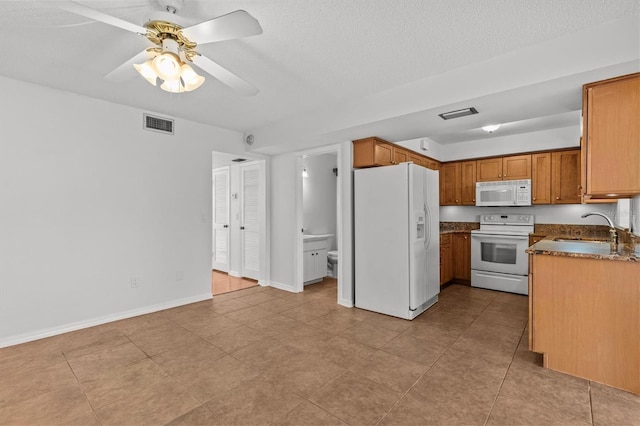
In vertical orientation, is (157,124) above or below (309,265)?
above

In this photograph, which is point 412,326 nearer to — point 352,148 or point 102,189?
point 352,148

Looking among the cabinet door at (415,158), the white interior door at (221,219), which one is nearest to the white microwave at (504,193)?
the cabinet door at (415,158)

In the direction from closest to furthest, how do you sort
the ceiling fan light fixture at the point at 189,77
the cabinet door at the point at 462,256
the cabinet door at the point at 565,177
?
the ceiling fan light fixture at the point at 189,77 < the cabinet door at the point at 565,177 < the cabinet door at the point at 462,256

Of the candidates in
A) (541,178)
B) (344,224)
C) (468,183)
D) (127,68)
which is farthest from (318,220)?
(127,68)

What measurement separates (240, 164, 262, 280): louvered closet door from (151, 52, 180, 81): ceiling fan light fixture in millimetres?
3476

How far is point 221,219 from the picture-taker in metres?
6.47

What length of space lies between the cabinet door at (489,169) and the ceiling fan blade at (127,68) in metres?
5.37

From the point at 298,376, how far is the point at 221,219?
15.4 ft

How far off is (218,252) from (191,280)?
2.28 m

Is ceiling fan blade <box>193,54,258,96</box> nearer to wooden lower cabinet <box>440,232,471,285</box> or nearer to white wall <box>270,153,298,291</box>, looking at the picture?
white wall <box>270,153,298,291</box>

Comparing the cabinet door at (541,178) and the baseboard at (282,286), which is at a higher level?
the cabinet door at (541,178)

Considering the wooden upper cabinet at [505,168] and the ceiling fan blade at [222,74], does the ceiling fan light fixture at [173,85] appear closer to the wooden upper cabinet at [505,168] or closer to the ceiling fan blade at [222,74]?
the ceiling fan blade at [222,74]

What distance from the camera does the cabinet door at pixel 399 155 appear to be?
175 inches

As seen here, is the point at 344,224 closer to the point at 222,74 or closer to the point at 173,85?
the point at 222,74
